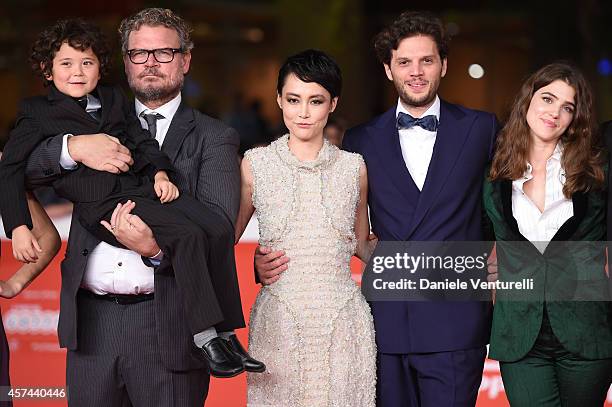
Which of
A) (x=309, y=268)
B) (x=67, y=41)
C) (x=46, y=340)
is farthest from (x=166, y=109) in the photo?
(x=46, y=340)

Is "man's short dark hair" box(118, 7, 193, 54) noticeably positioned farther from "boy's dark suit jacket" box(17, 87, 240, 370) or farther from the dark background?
the dark background

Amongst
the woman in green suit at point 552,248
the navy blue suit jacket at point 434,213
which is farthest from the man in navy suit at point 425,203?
the woman in green suit at point 552,248

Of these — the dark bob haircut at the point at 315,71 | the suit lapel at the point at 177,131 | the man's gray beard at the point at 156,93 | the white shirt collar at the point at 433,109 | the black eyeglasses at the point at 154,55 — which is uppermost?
the black eyeglasses at the point at 154,55

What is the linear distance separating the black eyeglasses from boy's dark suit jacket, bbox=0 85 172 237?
16 cm

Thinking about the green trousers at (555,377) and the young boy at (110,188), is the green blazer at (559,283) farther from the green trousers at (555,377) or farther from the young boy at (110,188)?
the young boy at (110,188)

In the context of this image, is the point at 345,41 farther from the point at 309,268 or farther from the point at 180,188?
the point at 180,188

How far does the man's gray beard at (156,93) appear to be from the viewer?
3467 mm

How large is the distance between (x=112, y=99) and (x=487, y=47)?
15.7 m

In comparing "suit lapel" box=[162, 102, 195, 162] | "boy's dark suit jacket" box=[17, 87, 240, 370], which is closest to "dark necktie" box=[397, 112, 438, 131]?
"boy's dark suit jacket" box=[17, 87, 240, 370]

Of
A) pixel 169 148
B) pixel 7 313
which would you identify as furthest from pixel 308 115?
pixel 7 313

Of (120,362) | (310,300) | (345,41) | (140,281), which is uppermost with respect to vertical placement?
(345,41)

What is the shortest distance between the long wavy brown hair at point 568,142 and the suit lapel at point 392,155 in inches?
12.4

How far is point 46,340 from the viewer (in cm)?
492

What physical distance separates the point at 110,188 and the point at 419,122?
48.0 inches
